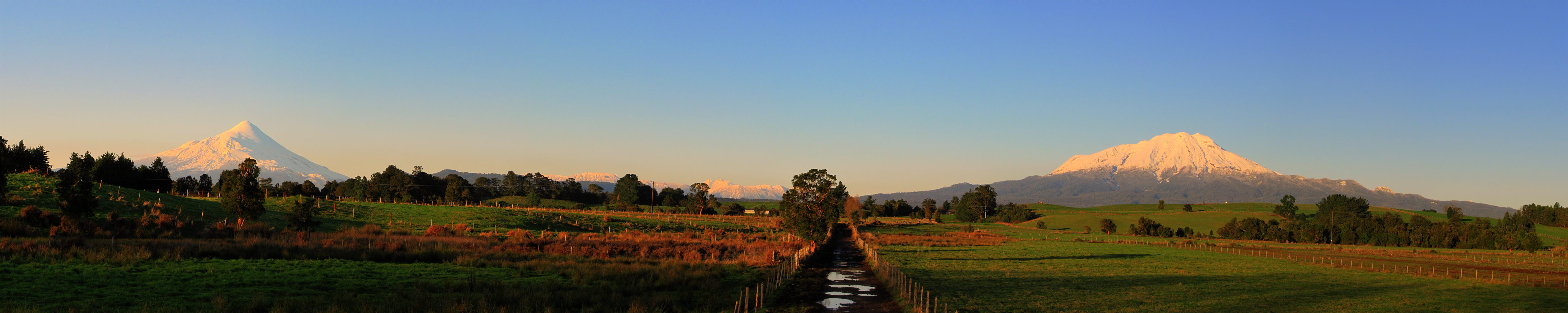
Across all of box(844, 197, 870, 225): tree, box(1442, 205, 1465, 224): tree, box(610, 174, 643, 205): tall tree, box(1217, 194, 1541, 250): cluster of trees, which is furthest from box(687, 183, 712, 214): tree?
box(1442, 205, 1465, 224): tree

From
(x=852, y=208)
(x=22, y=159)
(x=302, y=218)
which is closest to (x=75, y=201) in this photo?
(x=302, y=218)

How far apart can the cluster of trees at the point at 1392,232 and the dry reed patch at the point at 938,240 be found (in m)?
47.6

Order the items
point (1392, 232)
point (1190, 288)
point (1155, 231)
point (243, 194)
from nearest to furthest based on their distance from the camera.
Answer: point (1190, 288) < point (243, 194) < point (1392, 232) < point (1155, 231)

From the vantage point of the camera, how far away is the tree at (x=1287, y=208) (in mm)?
167750

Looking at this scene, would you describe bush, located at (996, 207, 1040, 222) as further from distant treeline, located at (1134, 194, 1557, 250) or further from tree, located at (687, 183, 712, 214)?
tree, located at (687, 183, 712, 214)

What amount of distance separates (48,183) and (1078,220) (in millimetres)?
169724

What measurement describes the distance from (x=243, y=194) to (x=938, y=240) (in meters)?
71.3

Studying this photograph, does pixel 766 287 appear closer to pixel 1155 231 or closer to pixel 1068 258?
pixel 1068 258

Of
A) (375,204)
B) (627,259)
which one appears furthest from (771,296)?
(375,204)

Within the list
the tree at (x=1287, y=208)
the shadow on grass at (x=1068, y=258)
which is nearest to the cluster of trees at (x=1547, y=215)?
the tree at (x=1287, y=208)

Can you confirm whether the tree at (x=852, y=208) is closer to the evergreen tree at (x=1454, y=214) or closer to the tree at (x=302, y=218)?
the tree at (x=302, y=218)

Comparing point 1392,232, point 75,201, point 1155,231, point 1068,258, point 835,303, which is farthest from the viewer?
point 1155,231

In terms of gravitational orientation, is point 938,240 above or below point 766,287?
below

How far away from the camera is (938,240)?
3664 inches
